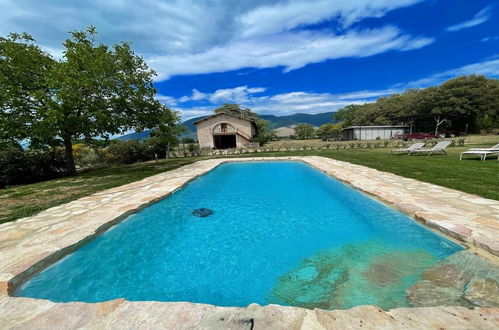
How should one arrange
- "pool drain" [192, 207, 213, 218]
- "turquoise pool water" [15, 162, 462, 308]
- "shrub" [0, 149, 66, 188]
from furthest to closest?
"shrub" [0, 149, 66, 188] < "pool drain" [192, 207, 213, 218] < "turquoise pool water" [15, 162, 462, 308]

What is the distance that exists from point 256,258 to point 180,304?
5.48ft

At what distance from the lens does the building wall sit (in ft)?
129

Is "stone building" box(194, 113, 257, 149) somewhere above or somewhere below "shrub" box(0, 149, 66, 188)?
above

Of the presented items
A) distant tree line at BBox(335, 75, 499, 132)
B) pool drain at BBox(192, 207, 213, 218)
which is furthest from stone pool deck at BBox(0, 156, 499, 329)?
distant tree line at BBox(335, 75, 499, 132)

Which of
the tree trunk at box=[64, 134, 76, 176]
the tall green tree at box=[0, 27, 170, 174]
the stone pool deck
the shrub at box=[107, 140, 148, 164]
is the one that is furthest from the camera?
the shrub at box=[107, 140, 148, 164]

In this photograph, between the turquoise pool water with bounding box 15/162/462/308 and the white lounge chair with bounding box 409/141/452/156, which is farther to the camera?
the white lounge chair with bounding box 409/141/452/156

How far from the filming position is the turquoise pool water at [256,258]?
270 centimetres

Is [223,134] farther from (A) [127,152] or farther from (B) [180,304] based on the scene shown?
(B) [180,304]

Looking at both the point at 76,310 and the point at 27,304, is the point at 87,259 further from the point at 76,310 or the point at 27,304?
the point at 76,310

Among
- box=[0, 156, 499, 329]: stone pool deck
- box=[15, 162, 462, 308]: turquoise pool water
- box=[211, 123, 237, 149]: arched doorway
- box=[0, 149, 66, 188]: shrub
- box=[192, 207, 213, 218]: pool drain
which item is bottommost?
box=[15, 162, 462, 308]: turquoise pool water

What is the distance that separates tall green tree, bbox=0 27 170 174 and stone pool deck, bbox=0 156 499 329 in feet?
17.3

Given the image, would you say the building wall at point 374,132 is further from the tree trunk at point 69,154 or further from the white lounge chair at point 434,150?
the tree trunk at point 69,154

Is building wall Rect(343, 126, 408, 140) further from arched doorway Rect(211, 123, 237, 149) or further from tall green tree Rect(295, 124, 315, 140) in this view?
arched doorway Rect(211, 123, 237, 149)

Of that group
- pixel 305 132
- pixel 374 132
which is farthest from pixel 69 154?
pixel 305 132
